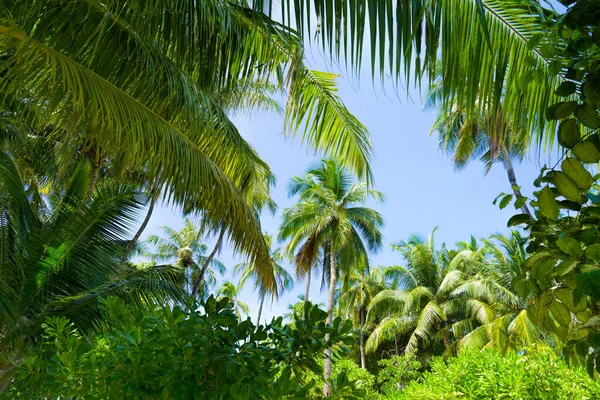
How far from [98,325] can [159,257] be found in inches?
914

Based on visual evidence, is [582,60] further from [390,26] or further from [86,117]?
[86,117]

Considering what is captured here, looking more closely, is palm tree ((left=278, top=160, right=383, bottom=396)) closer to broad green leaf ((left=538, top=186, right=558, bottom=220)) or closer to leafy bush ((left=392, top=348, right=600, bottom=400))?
leafy bush ((left=392, top=348, right=600, bottom=400))

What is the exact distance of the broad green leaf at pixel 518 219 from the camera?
948mm

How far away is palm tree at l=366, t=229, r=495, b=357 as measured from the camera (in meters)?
20.6

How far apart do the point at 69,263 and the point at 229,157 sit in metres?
2.86

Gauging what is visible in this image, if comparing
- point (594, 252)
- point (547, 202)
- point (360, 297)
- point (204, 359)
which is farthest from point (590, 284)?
point (360, 297)

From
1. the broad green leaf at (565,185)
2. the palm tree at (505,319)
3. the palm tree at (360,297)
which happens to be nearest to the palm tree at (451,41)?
the broad green leaf at (565,185)

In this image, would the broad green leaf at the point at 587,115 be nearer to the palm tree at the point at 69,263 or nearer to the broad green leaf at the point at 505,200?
the broad green leaf at the point at 505,200

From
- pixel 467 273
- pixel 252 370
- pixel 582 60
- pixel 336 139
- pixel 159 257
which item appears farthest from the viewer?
pixel 159 257

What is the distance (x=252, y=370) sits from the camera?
164 centimetres

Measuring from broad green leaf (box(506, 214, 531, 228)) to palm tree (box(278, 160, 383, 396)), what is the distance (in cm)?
1781

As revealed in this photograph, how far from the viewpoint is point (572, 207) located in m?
0.85

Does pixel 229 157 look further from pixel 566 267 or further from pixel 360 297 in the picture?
pixel 360 297

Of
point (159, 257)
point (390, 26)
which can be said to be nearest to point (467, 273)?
point (159, 257)
